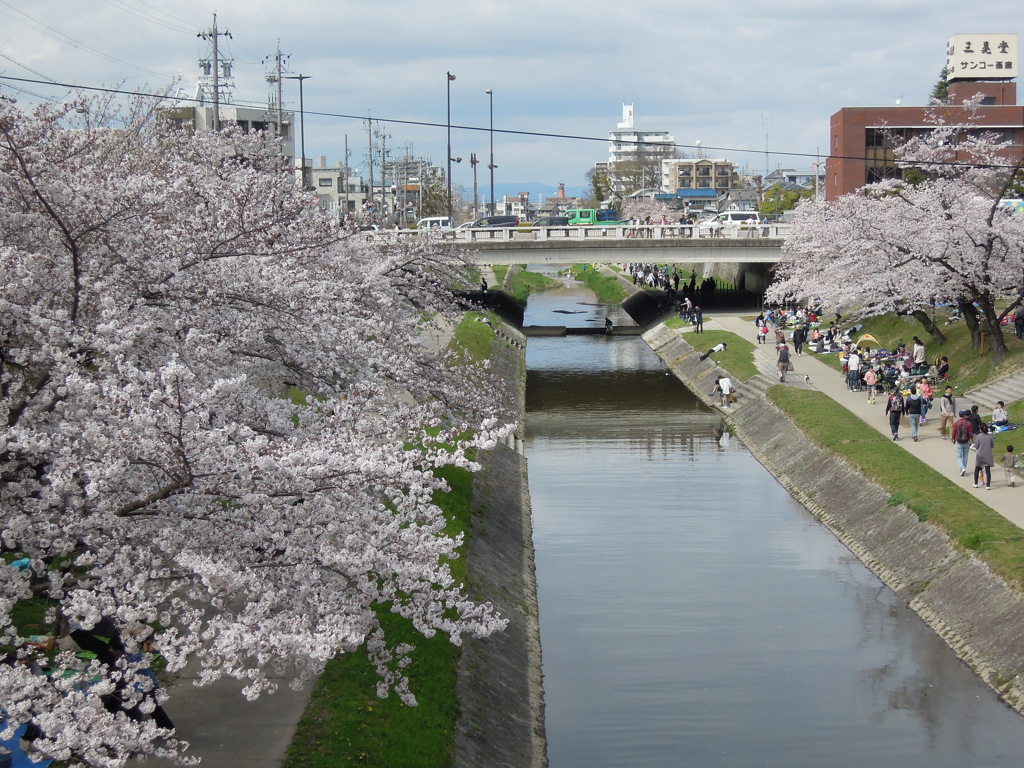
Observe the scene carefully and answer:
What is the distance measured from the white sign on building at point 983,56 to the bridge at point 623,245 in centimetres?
4493

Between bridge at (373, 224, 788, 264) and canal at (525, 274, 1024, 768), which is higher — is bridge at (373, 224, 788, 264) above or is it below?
above

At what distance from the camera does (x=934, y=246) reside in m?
36.9

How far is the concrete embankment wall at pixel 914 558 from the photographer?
17.8 metres

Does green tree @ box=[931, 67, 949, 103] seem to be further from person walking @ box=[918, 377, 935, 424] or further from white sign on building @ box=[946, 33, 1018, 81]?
person walking @ box=[918, 377, 935, 424]

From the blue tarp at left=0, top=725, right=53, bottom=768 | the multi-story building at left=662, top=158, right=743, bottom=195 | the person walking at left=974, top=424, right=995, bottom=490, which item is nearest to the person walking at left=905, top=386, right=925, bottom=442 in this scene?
the person walking at left=974, top=424, right=995, bottom=490

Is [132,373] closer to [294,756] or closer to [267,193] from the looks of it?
[294,756]

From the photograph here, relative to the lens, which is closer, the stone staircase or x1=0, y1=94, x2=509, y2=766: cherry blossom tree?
x1=0, y1=94, x2=509, y2=766: cherry blossom tree

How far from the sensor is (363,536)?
10430 mm

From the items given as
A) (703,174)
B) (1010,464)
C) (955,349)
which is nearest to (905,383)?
(955,349)

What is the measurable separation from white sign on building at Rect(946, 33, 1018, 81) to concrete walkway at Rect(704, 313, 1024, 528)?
52008mm

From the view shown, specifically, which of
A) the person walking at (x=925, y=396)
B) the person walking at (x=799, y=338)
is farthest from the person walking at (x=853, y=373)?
the person walking at (x=799, y=338)

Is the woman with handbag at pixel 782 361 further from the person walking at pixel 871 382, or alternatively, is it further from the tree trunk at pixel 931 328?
the tree trunk at pixel 931 328

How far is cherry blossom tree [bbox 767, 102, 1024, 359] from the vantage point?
36.8 metres

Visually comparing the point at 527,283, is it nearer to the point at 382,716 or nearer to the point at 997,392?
the point at 997,392
